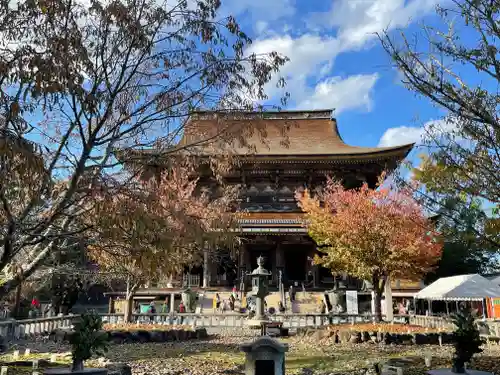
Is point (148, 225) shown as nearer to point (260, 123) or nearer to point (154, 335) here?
point (260, 123)

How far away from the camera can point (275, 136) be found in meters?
34.9

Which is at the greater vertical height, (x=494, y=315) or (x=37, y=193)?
(x=37, y=193)

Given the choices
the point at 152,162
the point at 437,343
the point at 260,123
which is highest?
the point at 260,123

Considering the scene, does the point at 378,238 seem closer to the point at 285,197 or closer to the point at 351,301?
the point at 351,301

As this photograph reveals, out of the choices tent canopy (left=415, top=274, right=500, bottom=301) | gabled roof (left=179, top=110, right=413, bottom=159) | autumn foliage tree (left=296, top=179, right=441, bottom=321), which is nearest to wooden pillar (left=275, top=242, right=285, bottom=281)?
gabled roof (left=179, top=110, right=413, bottom=159)

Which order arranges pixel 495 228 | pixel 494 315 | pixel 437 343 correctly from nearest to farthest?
1. pixel 495 228
2. pixel 437 343
3. pixel 494 315

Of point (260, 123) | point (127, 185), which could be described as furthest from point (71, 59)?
point (260, 123)

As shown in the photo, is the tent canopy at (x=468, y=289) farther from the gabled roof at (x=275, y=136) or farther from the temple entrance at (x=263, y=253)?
the temple entrance at (x=263, y=253)

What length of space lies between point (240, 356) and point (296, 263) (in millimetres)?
20501

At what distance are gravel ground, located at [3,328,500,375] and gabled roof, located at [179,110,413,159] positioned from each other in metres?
5.31

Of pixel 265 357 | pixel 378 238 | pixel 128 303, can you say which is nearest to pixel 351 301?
pixel 378 238

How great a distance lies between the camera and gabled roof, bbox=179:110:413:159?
6.49 metres

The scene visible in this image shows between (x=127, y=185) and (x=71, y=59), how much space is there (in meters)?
1.71

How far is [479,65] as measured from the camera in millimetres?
6273
